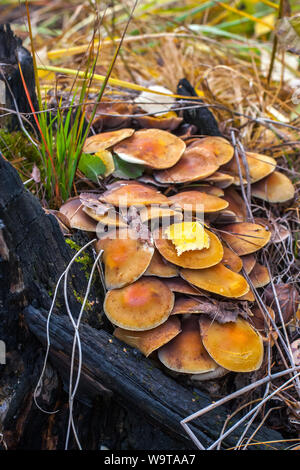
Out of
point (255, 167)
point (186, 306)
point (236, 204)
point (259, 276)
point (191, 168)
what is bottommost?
point (259, 276)

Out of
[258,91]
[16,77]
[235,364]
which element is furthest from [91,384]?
[258,91]

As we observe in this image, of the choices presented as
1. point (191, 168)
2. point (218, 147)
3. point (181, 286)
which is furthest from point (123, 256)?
point (218, 147)

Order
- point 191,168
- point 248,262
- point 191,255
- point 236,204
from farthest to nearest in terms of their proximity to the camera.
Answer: point 236,204 < point 191,168 < point 248,262 < point 191,255

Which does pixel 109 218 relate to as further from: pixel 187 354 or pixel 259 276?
pixel 259 276

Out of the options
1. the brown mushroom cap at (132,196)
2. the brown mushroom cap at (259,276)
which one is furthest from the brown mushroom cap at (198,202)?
the brown mushroom cap at (259,276)

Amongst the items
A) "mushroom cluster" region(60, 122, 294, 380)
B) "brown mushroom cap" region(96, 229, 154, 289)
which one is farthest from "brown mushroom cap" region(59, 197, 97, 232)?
"brown mushroom cap" region(96, 229, 154, 289)

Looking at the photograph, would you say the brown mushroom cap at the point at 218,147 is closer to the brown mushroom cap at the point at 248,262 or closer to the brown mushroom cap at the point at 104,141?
the brown mushroom cap at the point at 104,141

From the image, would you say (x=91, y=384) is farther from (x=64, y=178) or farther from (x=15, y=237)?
(x=64, y=178)
